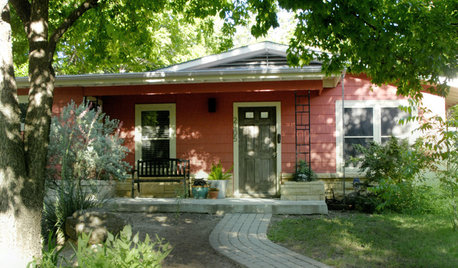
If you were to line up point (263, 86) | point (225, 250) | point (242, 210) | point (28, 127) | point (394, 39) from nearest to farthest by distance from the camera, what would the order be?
1. point (28, 127)
2. point (394, 39)
3. point (225, 250)
4. point (242, 210)
5. point (263, 86)

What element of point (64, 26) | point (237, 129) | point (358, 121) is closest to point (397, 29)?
point (64, 26)

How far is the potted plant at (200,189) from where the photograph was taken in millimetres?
8812

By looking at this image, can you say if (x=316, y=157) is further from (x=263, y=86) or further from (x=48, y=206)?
(x=48, y=206)

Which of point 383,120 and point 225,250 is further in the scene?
point 383,120

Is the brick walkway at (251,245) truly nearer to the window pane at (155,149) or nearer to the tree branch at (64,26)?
the tree branch at (64,26)

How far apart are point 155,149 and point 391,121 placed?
18.7ft

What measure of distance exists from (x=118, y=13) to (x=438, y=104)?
741cm

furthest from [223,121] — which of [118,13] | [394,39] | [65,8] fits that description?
[394,39]

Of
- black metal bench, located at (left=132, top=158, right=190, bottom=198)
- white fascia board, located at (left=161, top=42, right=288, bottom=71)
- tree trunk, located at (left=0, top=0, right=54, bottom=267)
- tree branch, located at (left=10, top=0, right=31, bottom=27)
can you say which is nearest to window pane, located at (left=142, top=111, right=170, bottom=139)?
black metal bench, located at (left=132, top=158, right=190, bottom=198)

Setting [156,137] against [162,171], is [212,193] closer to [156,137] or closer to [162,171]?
[162,171]

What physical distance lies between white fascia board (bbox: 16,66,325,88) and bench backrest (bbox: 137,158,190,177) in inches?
70.3

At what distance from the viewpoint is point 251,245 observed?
204 inches

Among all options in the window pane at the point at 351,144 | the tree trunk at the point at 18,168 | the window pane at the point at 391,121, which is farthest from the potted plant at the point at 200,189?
the tree trunk at the point at 18,168

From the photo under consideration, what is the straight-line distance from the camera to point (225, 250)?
495 cm
